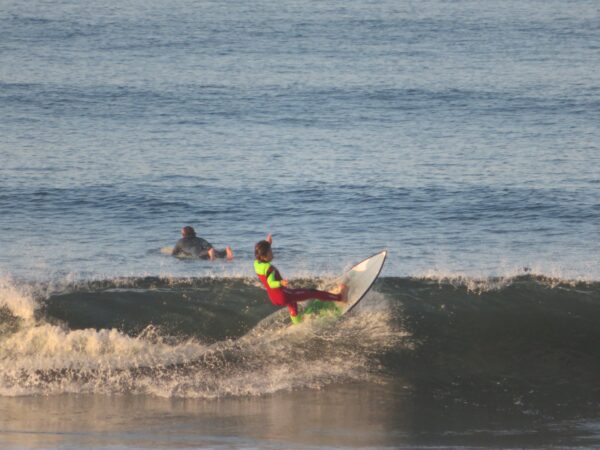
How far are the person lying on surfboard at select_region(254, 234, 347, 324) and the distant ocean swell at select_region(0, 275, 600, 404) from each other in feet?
1.49

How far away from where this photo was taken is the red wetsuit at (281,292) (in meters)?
14.3

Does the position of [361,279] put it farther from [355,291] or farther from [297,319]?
[297,319]

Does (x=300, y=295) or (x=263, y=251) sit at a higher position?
(x=263, y=251)

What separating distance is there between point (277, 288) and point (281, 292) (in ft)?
0.30

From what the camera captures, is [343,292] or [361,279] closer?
[343,292]

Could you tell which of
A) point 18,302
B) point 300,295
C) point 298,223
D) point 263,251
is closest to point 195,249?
point 298,223

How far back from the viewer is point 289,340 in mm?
14719

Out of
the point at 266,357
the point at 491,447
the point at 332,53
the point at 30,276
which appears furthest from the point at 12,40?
the point at 491,447

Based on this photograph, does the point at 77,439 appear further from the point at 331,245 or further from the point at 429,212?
the point at 429,212

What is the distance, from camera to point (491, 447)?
11227mm

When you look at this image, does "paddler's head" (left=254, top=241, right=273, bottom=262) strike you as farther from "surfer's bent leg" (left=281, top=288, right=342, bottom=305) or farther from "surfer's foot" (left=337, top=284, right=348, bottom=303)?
"surfer's foot" (left=337, top=284, right=348, bottom=303)

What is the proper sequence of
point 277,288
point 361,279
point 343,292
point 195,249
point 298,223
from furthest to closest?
1. point 298,223
2. point 195,249
3. point 361,279
4. point 343,292
5. point 277,288

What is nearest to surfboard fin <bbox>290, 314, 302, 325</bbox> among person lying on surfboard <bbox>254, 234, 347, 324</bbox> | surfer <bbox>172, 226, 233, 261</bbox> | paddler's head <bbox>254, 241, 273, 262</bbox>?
person lying on surfboard <bbox>254, 234, 347, 324</bbox>

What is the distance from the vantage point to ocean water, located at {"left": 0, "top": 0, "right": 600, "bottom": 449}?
1285 cm
